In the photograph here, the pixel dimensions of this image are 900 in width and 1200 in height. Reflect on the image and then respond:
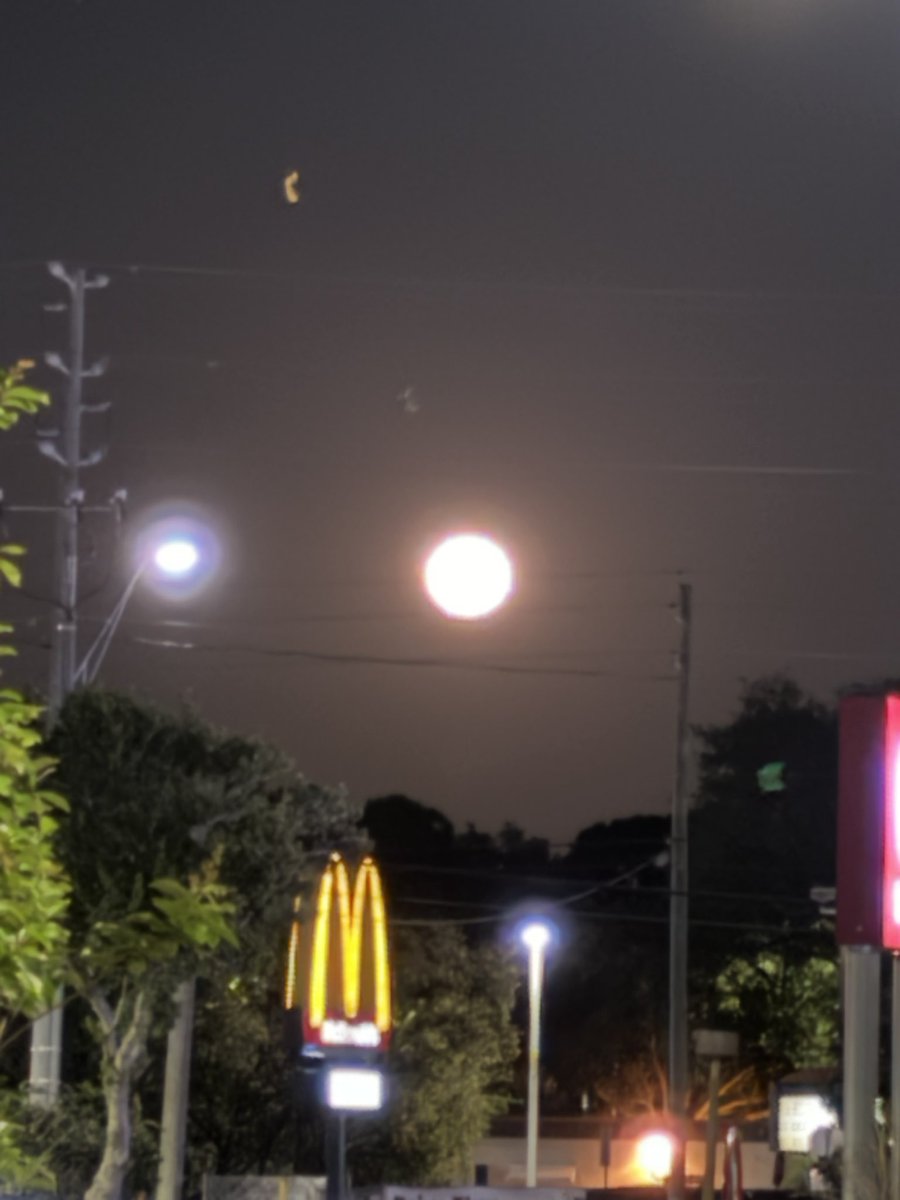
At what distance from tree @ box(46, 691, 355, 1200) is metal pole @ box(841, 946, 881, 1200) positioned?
8096 mm

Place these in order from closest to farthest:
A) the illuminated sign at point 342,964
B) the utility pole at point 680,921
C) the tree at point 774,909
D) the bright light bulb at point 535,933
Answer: the illuminated sign at point 342,964 → the utility pole at point 680,921 → the bright light bulb at point 535,933 → the tree at point 774,909

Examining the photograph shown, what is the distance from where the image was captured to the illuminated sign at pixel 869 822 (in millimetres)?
14055

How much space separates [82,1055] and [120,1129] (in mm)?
8535

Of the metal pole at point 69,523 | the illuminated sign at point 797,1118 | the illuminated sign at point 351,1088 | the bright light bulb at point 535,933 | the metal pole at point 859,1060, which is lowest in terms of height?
the illuminated sign at point 797,1118

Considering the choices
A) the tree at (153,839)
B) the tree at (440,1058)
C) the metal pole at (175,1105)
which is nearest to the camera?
the tree at (153,839)

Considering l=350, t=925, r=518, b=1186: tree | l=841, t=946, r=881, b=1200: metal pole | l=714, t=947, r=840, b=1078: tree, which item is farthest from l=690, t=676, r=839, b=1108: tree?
l=841, t=946, r=881, b=1200: metal pole

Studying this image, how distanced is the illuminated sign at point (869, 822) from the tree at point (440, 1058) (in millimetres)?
22926

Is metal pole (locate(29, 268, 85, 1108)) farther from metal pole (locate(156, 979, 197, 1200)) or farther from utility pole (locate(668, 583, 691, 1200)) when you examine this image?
utility pole (locate(668, 583, 691, 1200))

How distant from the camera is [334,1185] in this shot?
24688mm

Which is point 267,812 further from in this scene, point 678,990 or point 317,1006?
point 678,990

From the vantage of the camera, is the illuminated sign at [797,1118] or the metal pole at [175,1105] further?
the illuminated sign at [797,1118]

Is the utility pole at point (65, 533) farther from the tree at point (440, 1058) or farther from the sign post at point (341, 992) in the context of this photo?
the tree at point (440, 1058)

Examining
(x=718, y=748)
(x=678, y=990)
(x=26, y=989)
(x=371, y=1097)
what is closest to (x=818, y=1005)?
(x=718, y=748)

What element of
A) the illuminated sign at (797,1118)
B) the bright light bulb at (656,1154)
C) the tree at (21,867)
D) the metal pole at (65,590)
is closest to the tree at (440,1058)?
the bright light bulb at (656,1154)
